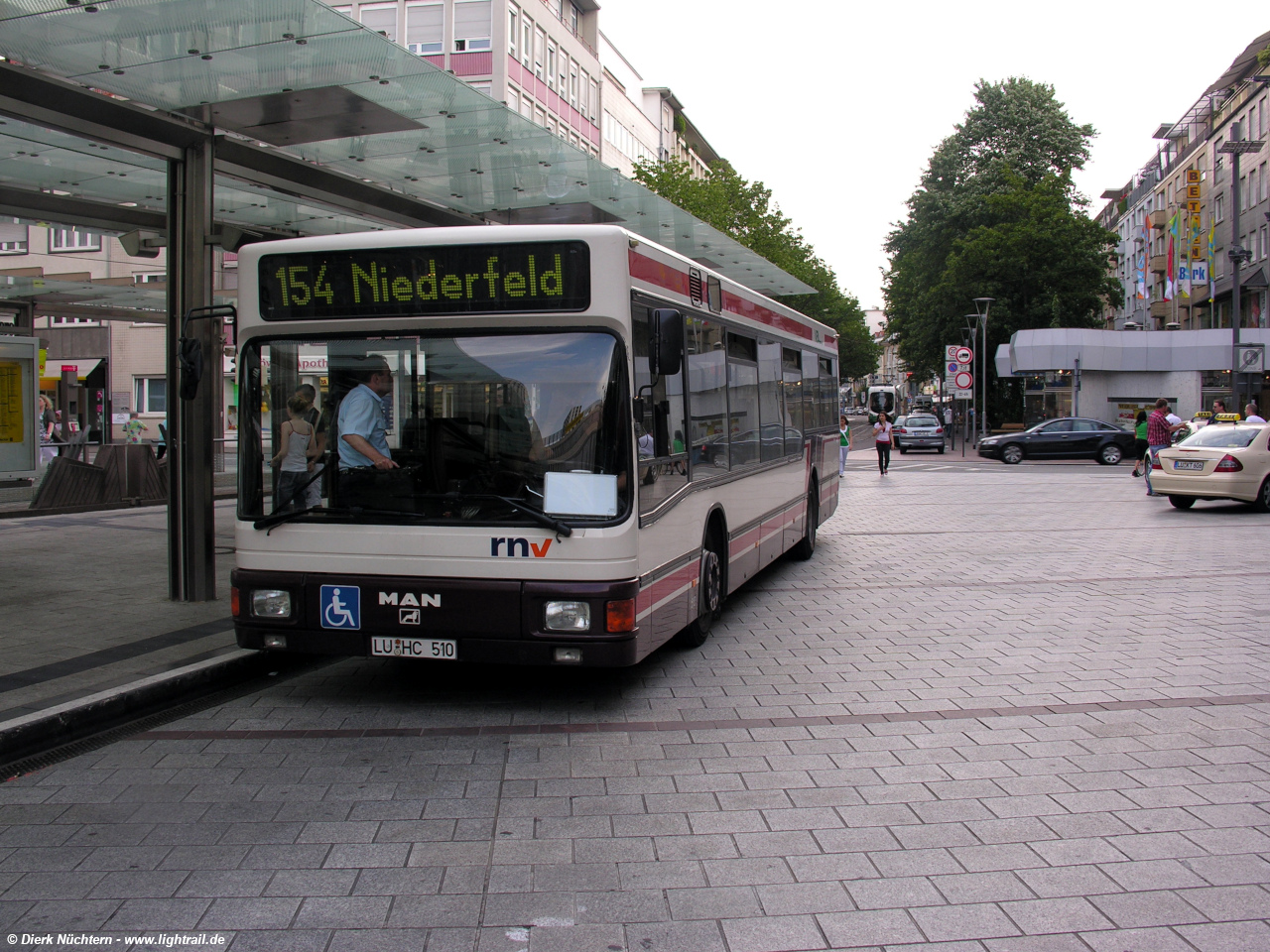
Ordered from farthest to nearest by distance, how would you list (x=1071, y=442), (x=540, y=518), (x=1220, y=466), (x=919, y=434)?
(x=919, y=434) < (x=1071, y=442) < (x=1220, y=466) < (x=540, y=518)

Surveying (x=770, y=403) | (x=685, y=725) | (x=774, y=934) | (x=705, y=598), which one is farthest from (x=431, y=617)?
(x=770, y=403)

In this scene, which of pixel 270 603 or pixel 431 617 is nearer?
A: pixel 431 617

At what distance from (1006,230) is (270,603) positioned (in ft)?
171

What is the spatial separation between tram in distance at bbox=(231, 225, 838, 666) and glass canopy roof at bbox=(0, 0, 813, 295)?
7.52 ft

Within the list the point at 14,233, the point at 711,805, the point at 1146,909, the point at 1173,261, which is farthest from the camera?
the point at 1173,261

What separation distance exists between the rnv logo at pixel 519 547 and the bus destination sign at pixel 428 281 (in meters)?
1.20

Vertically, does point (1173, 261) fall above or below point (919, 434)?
above

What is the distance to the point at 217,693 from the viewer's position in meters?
6.85

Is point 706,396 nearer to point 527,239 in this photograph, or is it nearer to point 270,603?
point 527,239

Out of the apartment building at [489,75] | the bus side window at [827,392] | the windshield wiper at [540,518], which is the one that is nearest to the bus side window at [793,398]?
the bus side window at [827,392]

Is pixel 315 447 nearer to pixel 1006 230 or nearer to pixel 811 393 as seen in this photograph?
pixel 811 393

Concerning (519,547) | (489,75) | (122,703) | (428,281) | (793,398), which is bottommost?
(122,703)

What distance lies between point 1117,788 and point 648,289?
3.46 m

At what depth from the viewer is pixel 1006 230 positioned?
175 feet
